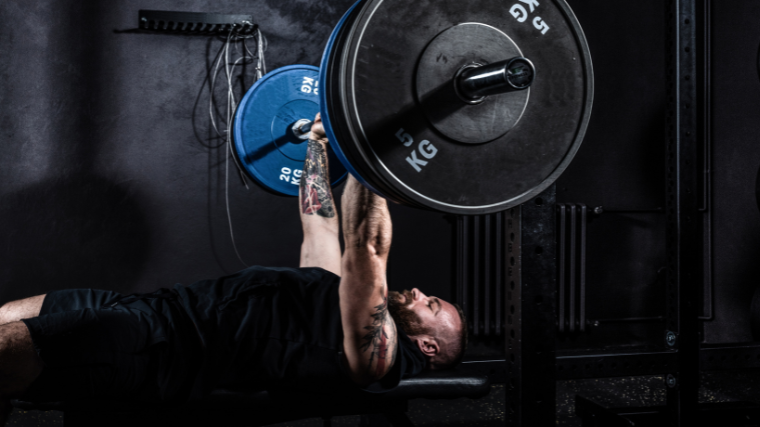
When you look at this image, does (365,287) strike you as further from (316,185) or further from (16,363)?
(16,363)

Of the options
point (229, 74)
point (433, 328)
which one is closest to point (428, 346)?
point (433, 328)

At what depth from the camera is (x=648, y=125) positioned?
2916 millimetres

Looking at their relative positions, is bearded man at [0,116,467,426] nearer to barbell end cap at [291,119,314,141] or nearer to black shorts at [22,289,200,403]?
black shorts at [22,289,200,403]

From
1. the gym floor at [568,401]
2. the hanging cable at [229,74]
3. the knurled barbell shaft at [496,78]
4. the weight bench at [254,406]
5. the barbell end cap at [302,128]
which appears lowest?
the gym floor at [568,401]

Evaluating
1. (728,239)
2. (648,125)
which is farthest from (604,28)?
(728,239)

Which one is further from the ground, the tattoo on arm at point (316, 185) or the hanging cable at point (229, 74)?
the hanging cable at point (229, 74)

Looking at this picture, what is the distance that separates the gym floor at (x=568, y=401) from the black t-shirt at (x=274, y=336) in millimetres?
869

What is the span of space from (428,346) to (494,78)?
2.92ft

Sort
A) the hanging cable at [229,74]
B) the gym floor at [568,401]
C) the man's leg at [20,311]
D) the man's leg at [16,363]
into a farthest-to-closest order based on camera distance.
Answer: the hanging cable at [229,74]
the gym floor at [568,401]
the man's leg at [20,311]
the man's leg at [16,363]

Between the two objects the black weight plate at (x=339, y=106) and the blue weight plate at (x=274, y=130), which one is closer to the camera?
the black weight plate at (x=339, y=106)

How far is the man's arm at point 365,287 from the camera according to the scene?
3.72 ft

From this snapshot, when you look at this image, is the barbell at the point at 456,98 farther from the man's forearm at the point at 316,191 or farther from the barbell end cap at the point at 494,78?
the man's forearm at the point at 316,191

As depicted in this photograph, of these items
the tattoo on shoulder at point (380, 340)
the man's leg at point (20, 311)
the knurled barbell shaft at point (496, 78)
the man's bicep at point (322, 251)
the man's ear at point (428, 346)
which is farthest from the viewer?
the man's bicep at point (322, 251)

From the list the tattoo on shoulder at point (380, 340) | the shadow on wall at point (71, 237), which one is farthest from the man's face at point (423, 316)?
the shadow on wall at point (71, 237)
